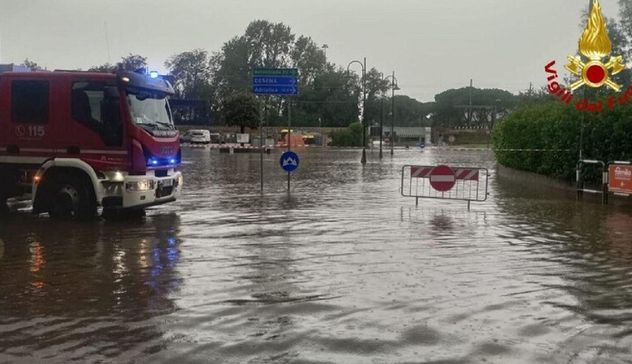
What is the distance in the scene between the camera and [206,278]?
7.94 m

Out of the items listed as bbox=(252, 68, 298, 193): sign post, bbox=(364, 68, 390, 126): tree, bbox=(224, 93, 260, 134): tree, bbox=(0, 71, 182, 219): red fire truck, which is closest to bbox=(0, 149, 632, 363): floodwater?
bbox=(0, 71, 182, 219): red fire truck

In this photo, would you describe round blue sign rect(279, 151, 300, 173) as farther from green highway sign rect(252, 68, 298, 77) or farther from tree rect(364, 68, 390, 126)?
tree rect(364, 68, 390, 126)

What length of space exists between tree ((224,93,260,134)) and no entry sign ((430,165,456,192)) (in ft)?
224

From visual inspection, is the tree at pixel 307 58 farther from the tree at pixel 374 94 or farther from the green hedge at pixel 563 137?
the green hedge at pixel 563 137

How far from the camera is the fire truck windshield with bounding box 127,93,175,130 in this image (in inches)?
491

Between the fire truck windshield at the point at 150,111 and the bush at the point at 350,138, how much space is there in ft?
229

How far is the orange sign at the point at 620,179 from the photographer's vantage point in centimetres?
1639

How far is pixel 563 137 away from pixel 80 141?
1484 centimetres

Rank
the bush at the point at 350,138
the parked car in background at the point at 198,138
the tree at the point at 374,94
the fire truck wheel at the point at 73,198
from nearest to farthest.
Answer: the fire truck wheel at the point at 73,198
the parked car in background at the point at 198,138
the bush at the point at 350,138
the tree at the point at 374,94

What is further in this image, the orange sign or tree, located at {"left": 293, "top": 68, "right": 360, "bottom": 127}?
tree, located at {"left": 293, "top": 68, "right": 360, "bottom": 127}

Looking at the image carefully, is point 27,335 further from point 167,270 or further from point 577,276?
point 577,276

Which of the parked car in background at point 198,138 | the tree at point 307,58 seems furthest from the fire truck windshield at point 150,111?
the tree at point 307,58

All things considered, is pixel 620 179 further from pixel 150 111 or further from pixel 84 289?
pixel 84 289

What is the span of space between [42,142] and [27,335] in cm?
778
